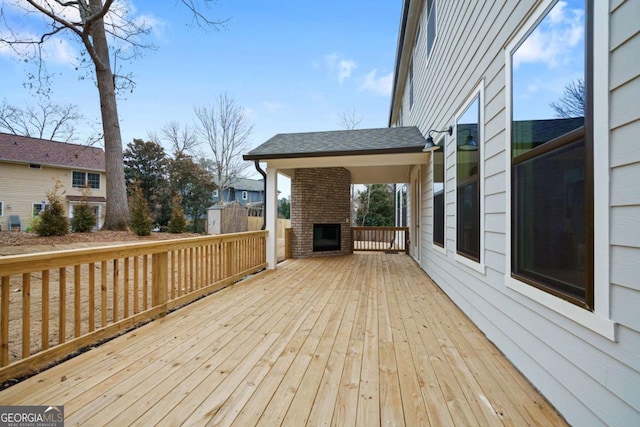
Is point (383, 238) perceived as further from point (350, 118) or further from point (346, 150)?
point (350, 118)

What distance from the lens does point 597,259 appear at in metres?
1.29

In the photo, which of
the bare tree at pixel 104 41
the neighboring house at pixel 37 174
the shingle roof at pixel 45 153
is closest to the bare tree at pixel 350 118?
the bare tree at pixel 104 41

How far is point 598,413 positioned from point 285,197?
27020mm

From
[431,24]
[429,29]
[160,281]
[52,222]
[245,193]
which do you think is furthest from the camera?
[245,193]

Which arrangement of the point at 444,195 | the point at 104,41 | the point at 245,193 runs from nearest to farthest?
the point at 444,195, the point at 104,41, the point at 245,193

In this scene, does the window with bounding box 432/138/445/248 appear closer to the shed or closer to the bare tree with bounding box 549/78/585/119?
the bare tree with bounding box 549/78/585/119

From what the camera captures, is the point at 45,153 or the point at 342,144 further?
the point at 45,153

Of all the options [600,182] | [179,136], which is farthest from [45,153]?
[600,182]

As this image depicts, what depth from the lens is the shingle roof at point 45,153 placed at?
14859 millimetres

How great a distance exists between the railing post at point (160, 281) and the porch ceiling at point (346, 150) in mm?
3156

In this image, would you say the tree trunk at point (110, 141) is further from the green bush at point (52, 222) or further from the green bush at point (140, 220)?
the green bush at point (52, 222)

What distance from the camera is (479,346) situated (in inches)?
96.2

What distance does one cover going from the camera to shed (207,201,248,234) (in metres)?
14.6

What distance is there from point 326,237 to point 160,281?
582 cm
